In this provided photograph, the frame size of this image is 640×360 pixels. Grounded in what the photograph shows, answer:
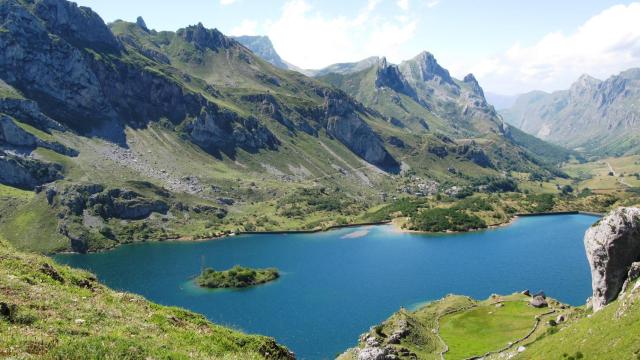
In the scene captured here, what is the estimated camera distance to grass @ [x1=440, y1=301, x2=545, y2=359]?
9000cm

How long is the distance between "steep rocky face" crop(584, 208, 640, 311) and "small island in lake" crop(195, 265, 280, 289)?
131 meters

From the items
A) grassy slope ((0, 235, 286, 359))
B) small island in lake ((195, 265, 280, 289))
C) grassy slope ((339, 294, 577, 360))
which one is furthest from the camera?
small island in lake ((195, 265, 280, 289))

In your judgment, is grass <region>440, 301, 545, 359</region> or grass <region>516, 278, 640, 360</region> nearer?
grass <region>516, 278, 640, 360</region>

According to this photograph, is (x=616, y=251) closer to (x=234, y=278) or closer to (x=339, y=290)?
(x=339, y=290)

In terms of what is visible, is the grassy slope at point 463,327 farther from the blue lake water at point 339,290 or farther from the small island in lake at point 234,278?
the small island in lake at point 234,278

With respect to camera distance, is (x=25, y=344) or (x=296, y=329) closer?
(x=25, y=344)

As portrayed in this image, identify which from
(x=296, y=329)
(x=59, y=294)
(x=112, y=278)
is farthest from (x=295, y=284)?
(x=59, y=294)

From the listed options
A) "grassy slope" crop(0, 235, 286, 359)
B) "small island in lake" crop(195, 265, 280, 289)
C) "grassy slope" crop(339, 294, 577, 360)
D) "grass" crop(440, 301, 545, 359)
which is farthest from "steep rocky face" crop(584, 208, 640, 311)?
"small island in lake" crop(195, 265, 280, 289)

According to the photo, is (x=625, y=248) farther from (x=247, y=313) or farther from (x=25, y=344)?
(x=247, y=313)

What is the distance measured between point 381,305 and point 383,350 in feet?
220

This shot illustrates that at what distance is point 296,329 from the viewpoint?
4978 inches

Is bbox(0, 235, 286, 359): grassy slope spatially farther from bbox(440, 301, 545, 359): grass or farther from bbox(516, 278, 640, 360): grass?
bbox(440, 301, 545, 359): grass

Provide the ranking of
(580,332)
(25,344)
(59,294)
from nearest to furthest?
(25,344) → (59,294) → (580,332)

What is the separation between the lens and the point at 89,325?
90.3 feet
